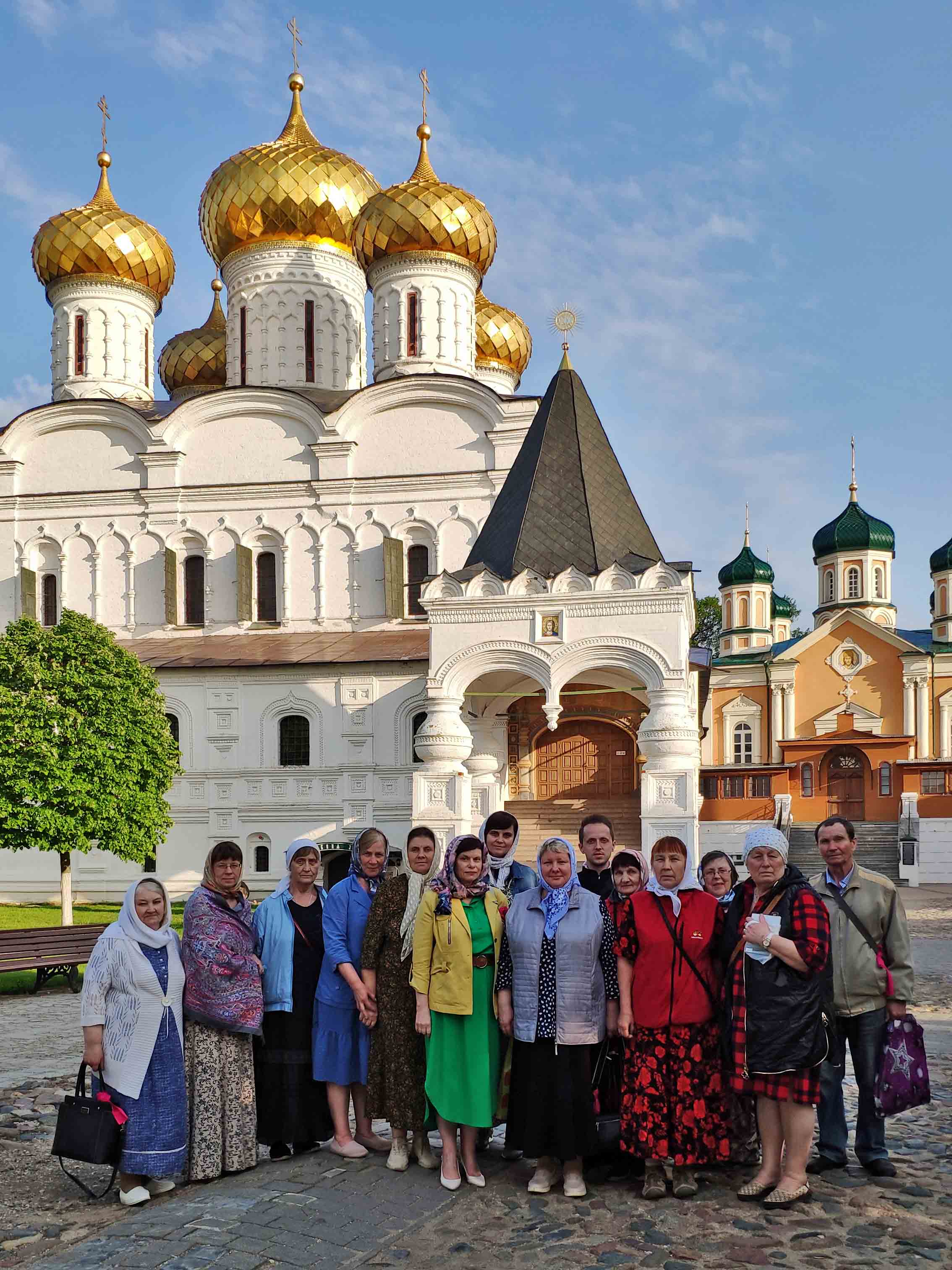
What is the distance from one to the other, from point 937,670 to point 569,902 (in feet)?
107

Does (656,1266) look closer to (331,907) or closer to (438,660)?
(331,907)

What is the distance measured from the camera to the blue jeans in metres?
4.78

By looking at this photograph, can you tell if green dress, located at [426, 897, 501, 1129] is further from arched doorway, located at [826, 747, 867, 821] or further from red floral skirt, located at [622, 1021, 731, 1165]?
arched doorway, located at [826, 747, 867, 821]

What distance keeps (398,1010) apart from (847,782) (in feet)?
94.9

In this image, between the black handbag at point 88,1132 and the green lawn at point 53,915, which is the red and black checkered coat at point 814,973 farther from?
the green lawn at point 53,915

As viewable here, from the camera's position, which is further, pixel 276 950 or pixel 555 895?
pixel 276 950

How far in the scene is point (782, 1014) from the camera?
4.41 meters

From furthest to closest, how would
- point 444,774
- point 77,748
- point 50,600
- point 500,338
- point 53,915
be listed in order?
point 500,338
point 50,600
point 53,915
point 77,748
point 444,774

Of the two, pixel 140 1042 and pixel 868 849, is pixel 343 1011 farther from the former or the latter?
pixel 868 849

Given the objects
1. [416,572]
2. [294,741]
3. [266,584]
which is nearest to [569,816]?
[294,741]

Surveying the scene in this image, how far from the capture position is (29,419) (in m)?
22.8

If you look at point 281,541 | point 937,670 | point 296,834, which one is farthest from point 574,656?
point 937,670

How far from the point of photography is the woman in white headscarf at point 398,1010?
4836 mm

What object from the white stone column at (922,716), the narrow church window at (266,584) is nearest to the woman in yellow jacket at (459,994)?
the narrow church window at (266,584)
